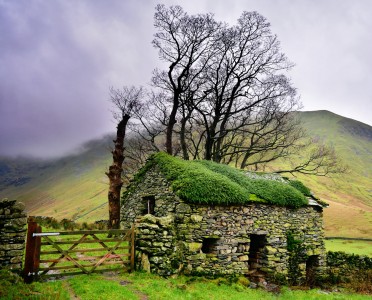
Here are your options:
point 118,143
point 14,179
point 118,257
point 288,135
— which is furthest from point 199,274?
point 14,179

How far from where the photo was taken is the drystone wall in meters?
11.0

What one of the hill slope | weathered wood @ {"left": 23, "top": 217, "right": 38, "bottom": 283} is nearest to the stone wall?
weathered wood @ {"left": 23, "top": 217, "right": 38, "bottom": 283}

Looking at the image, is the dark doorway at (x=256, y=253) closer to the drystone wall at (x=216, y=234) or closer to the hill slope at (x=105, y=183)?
the drystone wall at (x=216, y=234)

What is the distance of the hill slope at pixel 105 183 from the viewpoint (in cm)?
3784

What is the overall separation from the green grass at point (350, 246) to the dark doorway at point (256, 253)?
11.4 m

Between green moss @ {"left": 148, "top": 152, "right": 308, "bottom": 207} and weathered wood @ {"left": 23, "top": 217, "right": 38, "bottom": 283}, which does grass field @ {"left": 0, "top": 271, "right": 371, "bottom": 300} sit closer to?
weathered wood @ {"left": 23, "top": 217, "right": 38, "bottom": 283}

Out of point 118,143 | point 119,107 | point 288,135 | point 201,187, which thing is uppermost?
point 119,107

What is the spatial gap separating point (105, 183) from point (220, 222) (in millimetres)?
14575

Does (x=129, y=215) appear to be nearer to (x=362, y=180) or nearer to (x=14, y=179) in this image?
(x=362, y=180)

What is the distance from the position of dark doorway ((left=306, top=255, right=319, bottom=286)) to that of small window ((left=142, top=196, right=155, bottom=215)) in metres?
8.91

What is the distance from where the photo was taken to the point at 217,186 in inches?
500

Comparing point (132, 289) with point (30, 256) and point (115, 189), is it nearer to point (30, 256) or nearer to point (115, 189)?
point (30, 256)

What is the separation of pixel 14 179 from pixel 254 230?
7197 inches

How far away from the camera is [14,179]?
166 metres
